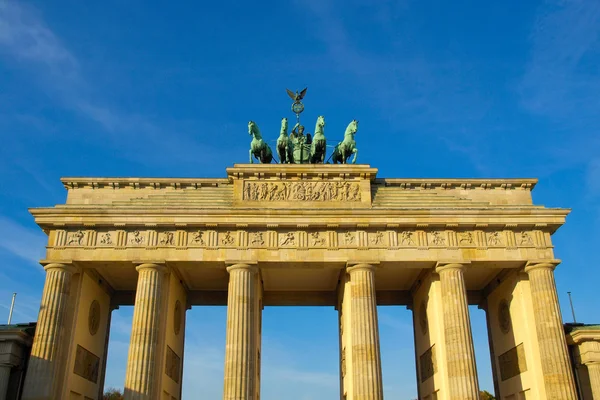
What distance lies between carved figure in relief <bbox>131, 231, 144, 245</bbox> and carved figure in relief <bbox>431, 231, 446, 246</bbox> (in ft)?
50.9

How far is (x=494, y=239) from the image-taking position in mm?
30719

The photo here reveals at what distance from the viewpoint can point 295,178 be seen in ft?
106

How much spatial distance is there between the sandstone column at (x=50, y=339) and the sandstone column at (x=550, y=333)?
78.5 ft

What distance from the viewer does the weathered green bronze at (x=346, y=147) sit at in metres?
34.6

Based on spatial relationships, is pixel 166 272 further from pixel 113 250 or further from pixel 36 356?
pixel 36 356

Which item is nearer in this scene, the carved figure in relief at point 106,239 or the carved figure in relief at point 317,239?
the carved figure in relief at point 106,239

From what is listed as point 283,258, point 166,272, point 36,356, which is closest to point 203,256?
point 166,272

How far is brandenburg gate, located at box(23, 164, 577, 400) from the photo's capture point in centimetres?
2811

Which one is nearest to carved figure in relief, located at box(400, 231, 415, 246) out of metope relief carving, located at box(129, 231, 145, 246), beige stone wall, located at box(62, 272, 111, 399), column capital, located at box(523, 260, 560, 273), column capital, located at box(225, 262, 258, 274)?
column capital, located at box(523, 260, 560, 273)

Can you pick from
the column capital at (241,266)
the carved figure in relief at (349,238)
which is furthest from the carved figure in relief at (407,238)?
the column capital at (241,266)

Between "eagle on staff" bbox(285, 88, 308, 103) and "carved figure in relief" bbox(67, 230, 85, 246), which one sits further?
"eagle on staff" bbox(285, 88, 308, 103)

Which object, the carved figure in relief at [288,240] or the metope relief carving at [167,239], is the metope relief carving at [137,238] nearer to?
the metope relief carving at [167,239]

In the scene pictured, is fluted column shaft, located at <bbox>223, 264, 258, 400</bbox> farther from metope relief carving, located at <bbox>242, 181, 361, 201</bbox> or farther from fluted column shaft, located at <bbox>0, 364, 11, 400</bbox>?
fluted column shaft, located at <bbox>0, 364, 11, 400</bbox>

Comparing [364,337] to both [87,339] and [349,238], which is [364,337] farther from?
[87,339]
